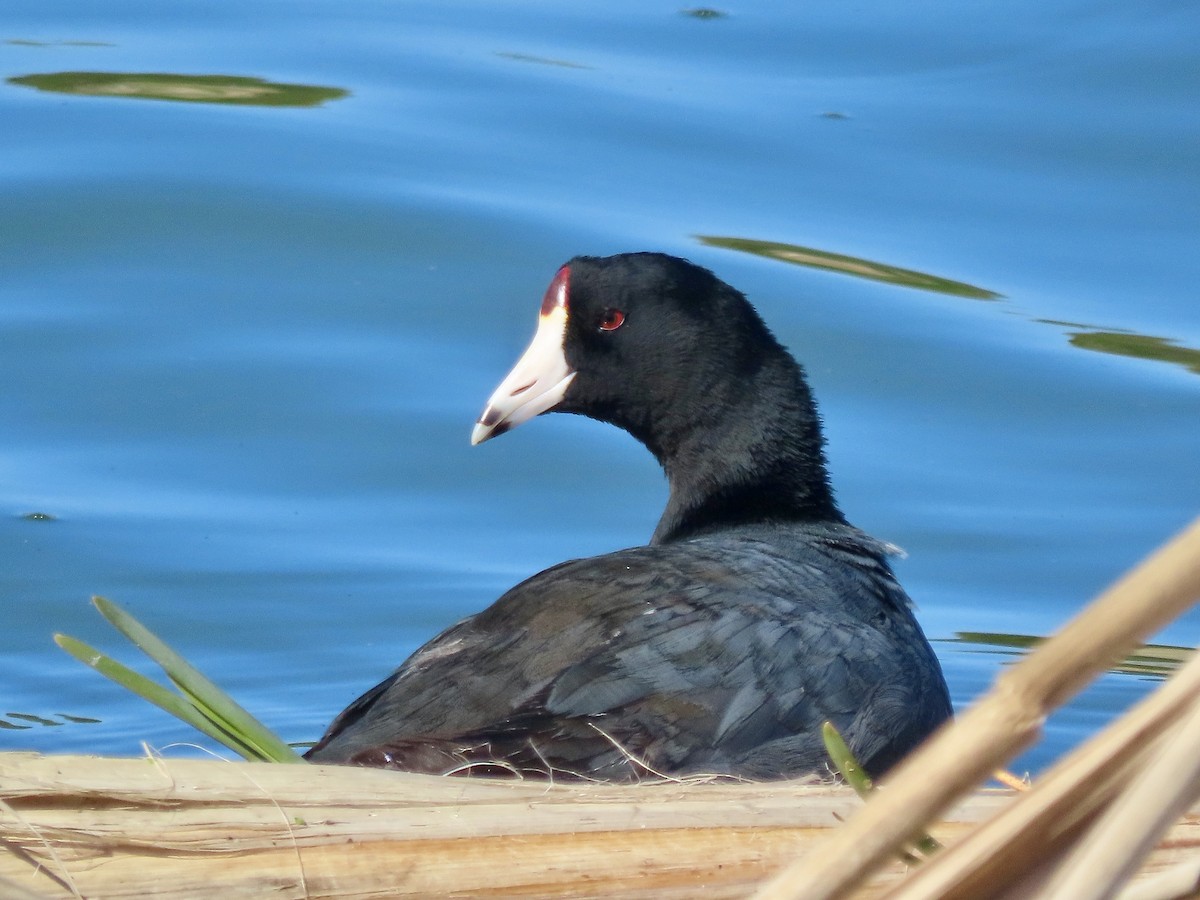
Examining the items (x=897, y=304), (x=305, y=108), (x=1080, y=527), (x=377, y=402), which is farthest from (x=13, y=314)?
(x=1080, y=527)

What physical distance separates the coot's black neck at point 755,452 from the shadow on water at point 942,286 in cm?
266

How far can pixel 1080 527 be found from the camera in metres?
5.36

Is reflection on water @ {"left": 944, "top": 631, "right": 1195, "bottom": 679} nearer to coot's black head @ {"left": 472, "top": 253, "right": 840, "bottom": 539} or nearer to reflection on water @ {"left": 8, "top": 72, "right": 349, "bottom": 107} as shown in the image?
coot's black head @ {"left": 472, "top": 253, "right": 840, "bottom": 539}

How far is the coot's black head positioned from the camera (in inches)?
145

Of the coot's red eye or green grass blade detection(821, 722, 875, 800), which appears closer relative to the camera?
green grass blade detection(821, 722, 875, 800)

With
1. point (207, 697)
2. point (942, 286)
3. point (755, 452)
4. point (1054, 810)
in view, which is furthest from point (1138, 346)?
point (1054, 810)

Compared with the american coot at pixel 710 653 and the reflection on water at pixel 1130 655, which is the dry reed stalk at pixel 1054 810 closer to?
the american coot at pixel 710 653

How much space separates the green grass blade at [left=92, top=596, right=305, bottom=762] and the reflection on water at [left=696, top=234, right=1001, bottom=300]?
467cm

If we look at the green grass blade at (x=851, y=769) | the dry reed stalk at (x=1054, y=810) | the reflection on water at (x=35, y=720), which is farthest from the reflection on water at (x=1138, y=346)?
the dry reed stalk at (x=1054, y=810)

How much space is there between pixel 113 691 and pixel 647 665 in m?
2.18

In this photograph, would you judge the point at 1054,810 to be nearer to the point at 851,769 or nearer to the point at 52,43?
the point at 851,769

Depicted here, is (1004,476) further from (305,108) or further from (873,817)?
(873,817)

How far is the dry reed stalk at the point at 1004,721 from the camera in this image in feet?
2.42

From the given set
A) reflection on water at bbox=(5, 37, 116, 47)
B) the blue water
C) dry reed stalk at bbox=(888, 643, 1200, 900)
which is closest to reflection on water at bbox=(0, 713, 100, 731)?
the blue water
